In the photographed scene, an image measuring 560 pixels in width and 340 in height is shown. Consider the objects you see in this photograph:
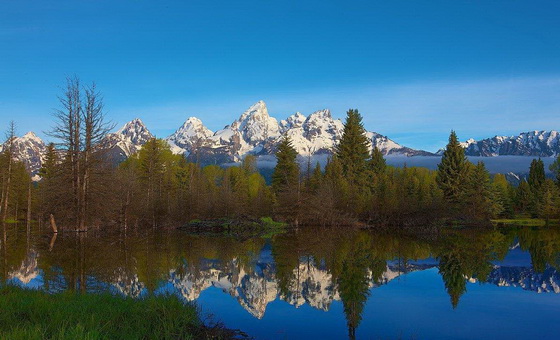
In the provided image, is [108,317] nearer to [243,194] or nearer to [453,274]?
[453,274]

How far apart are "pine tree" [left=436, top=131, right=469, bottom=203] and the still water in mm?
35493

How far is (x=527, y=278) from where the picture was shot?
15.9 m

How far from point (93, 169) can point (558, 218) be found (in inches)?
2550

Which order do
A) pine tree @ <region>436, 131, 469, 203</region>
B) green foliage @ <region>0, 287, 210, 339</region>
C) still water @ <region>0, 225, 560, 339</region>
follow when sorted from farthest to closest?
1. pine tree @ <region>436, 131, 469, 203</region>
2. still water @ <region>0, 225, 560, 339</region>
3. green foliage @ <region>0, 287, 210, 339</region>

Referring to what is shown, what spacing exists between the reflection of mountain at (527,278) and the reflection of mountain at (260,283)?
3059 millimetres

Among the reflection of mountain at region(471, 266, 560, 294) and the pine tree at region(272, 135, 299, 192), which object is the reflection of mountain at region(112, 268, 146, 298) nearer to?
the reflection of mountain at region(471, 266, 560, 294)

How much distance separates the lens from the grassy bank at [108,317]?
672 cm

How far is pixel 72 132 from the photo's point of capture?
107 feet

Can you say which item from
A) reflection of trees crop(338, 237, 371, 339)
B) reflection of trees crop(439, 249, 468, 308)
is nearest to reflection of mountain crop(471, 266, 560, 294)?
reflection of trees crop(439, 249, 468, 308)

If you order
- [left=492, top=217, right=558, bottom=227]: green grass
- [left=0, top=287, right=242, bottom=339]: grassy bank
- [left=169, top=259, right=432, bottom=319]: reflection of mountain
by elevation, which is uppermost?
[left=0, top=287, right=242, bottom=339]: grassy bank

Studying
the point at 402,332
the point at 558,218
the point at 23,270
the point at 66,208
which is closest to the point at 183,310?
the point at 402,332

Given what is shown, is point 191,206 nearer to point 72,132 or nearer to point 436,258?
point 72,132

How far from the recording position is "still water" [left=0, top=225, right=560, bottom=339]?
32.1ft

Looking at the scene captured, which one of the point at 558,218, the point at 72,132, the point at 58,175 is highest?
the point at 72,132
